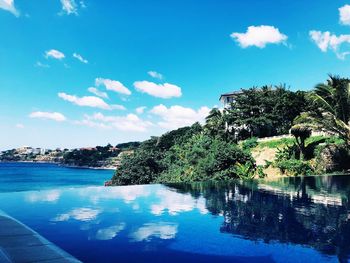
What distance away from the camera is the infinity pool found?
20.3 ft

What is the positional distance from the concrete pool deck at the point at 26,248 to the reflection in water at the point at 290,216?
3.74 m

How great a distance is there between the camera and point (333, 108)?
2438cm

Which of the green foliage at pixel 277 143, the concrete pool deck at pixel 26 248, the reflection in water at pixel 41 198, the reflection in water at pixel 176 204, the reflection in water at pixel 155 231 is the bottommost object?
the concrete pool deck at pixel 26 248

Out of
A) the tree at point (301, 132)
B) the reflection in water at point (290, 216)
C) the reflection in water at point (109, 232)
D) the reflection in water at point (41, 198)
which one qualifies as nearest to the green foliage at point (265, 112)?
the tree at point (301, 132)

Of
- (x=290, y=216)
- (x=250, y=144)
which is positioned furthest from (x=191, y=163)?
(x=290, y=216)

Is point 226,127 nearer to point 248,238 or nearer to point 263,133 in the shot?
point 263,133

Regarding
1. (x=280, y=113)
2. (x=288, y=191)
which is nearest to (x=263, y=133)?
(x=280, y=113)

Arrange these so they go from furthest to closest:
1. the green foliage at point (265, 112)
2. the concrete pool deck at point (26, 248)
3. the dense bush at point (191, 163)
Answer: the green foliage at point (265, 112) < the dense bush at point (191, 163) < the concrete pool deck at point (26, 248)

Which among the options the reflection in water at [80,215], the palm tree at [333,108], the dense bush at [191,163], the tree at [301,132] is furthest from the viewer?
the tree at [301,132]

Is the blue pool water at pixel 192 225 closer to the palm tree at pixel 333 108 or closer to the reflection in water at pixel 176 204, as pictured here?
the reflection in water at pixel 176 204

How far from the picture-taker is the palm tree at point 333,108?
78.3ft

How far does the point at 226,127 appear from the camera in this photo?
186ft

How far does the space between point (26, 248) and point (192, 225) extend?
3.91 metres

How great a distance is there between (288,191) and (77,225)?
9.91 m
